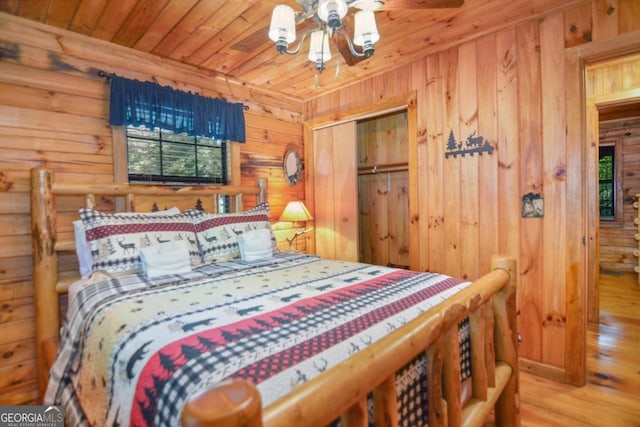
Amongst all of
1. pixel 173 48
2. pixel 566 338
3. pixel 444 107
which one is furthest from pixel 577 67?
pixel 173 48

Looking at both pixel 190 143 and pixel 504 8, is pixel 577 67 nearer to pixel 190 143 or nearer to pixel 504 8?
pixel 504 8

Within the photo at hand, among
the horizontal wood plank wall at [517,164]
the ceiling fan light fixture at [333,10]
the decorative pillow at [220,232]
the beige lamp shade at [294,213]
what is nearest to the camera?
the ceiling fan light fixture at [333,10]

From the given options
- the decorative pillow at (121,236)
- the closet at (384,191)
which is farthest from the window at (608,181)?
the decorative pillow at (121,236)

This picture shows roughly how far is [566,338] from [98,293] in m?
2.72

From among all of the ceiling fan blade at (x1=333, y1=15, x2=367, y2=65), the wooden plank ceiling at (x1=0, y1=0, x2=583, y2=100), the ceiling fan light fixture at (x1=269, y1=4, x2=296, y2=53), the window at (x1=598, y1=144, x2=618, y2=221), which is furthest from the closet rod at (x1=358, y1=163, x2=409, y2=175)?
the window at (x1=598, y1=144, x2=618, y2=221)

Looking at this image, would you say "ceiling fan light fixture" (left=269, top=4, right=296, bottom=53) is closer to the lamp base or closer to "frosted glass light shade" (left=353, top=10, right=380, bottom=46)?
"frosted glass light shade" (left=353, top=10, right=380, bottom=46)

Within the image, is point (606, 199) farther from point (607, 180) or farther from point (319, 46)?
point (319, 46)

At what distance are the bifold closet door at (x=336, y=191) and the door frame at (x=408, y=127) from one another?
2.4 inches

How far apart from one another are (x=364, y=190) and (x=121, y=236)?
9.98ft

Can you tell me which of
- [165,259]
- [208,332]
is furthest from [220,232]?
[208,332]

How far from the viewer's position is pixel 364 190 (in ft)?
14.0

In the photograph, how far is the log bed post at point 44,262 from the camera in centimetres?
186

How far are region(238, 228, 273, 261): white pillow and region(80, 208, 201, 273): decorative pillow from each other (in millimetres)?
409

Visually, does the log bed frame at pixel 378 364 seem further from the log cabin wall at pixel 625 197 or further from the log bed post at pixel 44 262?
the log cabin wall at pixel 625 197
